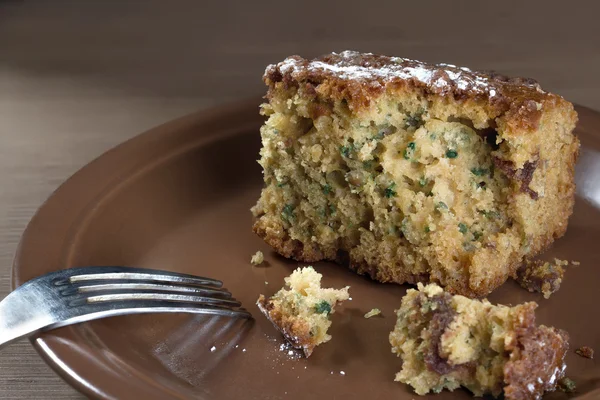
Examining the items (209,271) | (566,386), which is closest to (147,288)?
(209,271)

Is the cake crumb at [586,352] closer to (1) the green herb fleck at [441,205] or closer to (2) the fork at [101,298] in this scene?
(1) the green herb fleck at [441,205]

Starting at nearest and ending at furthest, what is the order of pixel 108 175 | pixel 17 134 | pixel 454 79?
pixel 454 79 → pixel 108 175 → pixel 17 134

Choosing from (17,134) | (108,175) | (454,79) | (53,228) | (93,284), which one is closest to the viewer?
(93,284)

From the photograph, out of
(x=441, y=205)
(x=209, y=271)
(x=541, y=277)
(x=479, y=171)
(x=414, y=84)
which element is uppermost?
(x=414, y=84)

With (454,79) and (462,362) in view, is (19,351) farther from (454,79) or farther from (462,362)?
(454,79)

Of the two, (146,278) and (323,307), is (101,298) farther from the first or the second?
(323,307)

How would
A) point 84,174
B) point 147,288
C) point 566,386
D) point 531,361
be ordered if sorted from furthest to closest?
point 84,174
point 147,288
point 566,386
point 531,361

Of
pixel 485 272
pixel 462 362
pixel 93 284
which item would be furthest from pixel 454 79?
pixel 93 284
